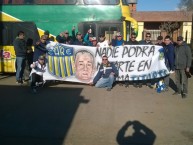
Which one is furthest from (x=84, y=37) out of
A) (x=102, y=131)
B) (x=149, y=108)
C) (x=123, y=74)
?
(x=102, y=131)

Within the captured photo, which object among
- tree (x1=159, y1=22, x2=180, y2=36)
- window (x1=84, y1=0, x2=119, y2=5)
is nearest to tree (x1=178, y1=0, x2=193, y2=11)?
tree (x1=159, y1=22, x2=180, y2=36)

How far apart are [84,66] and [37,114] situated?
12.3ft

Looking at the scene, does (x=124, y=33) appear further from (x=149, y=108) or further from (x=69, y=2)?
(x=149, y=108)

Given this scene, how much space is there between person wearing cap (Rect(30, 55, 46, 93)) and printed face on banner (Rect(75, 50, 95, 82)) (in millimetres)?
1202

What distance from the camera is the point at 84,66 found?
1053cm

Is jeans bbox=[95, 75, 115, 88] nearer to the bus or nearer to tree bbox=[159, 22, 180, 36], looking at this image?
the bus

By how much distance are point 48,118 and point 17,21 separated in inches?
280

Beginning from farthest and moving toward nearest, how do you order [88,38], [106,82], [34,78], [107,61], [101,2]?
[101,2] < [88,38] < [106,82] < [107,61] < [34,78]

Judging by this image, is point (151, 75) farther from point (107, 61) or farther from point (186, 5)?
point (186, 5)

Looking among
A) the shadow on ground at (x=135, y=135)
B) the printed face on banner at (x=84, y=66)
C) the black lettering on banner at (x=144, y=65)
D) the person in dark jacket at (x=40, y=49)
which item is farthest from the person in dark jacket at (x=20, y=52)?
the shadow on ground at (x=135, y=135)

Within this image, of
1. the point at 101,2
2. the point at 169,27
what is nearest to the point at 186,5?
the point at 169,27

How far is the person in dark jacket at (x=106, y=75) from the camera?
33.1ft

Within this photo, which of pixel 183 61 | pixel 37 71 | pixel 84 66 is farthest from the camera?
pixel 84 66

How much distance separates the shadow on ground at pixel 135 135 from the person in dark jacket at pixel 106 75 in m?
3.78
